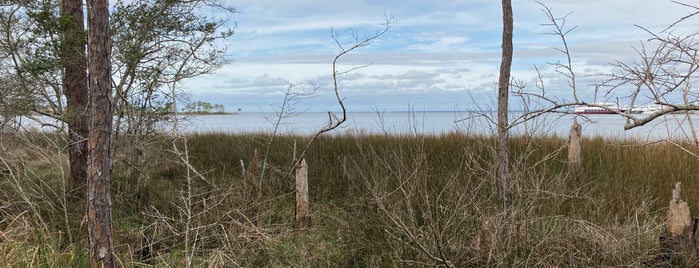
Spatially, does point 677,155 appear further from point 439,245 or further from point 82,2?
point 82,2

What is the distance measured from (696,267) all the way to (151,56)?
634cm

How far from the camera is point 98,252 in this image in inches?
142

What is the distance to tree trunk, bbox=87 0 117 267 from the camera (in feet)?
11.4

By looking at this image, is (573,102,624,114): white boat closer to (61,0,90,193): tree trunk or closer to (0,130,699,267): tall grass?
Result: (0,130,699,267): tall grass

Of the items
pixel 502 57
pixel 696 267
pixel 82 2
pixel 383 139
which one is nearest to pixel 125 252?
pixel 502 57

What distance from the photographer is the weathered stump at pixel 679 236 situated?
14.6 ft

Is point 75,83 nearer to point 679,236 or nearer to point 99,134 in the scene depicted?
point 99,134

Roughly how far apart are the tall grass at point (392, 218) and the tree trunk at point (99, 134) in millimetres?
565

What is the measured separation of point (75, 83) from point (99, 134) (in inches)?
177

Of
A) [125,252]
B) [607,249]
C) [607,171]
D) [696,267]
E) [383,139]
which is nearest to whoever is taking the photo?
[607,249]

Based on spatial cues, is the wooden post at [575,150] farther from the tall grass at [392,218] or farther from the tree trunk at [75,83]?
the tree trunk at [75,83]

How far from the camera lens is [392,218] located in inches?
151

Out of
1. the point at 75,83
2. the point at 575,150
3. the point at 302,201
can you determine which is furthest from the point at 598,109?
the point at 75,83

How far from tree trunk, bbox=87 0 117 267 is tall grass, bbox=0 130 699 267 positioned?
1.85 ft
